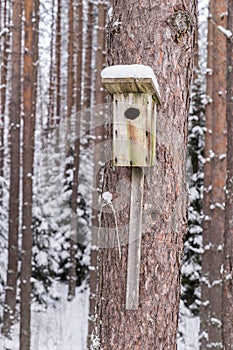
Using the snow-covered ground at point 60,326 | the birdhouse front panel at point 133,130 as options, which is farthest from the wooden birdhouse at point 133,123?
the snow-covered ground at point 60,326

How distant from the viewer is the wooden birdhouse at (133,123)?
3176 mm

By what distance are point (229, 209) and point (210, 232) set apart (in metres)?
3.27

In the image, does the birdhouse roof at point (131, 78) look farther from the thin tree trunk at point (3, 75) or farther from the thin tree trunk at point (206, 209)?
the thin tree trunk at point (3, 75)

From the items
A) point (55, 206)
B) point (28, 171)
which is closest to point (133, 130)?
point (28, 171)

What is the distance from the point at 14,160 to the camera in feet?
32.7

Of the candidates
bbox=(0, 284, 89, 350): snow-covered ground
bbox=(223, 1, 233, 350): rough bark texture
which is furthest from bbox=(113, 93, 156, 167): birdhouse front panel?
bbox=(0, 284, 89, 350): snow-covered ground

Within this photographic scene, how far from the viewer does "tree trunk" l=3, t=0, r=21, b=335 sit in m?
9.52

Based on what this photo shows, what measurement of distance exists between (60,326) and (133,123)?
8803 mm

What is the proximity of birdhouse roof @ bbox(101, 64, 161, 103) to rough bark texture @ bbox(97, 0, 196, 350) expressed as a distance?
26 centimetres

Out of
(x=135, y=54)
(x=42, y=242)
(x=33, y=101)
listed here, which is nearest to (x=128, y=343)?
(x=135, y=54)

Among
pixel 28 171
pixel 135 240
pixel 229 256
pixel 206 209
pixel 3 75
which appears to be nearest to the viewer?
pixel 135 240

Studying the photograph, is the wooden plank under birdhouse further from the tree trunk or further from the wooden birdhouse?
the tree trunk

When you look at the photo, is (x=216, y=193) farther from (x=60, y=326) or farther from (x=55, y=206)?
(x=55, y=206)

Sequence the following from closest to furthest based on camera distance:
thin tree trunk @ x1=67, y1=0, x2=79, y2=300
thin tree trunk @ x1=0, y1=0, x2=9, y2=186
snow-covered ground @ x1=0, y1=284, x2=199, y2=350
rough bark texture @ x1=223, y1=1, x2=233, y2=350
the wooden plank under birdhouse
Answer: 1. the wooden plank under birdhouse
2. rough bark texture @ x1=223, y1=1, x2=233, y2=350
3. snow-covered ground @ x1=0, y1=284, x2=199, y2=350
4. thin tree trunk @ x1=0, y1=0, x2=9, y2=186
5. thin tree trunk @ x1=67, y1=0, x2=79, y2=300
